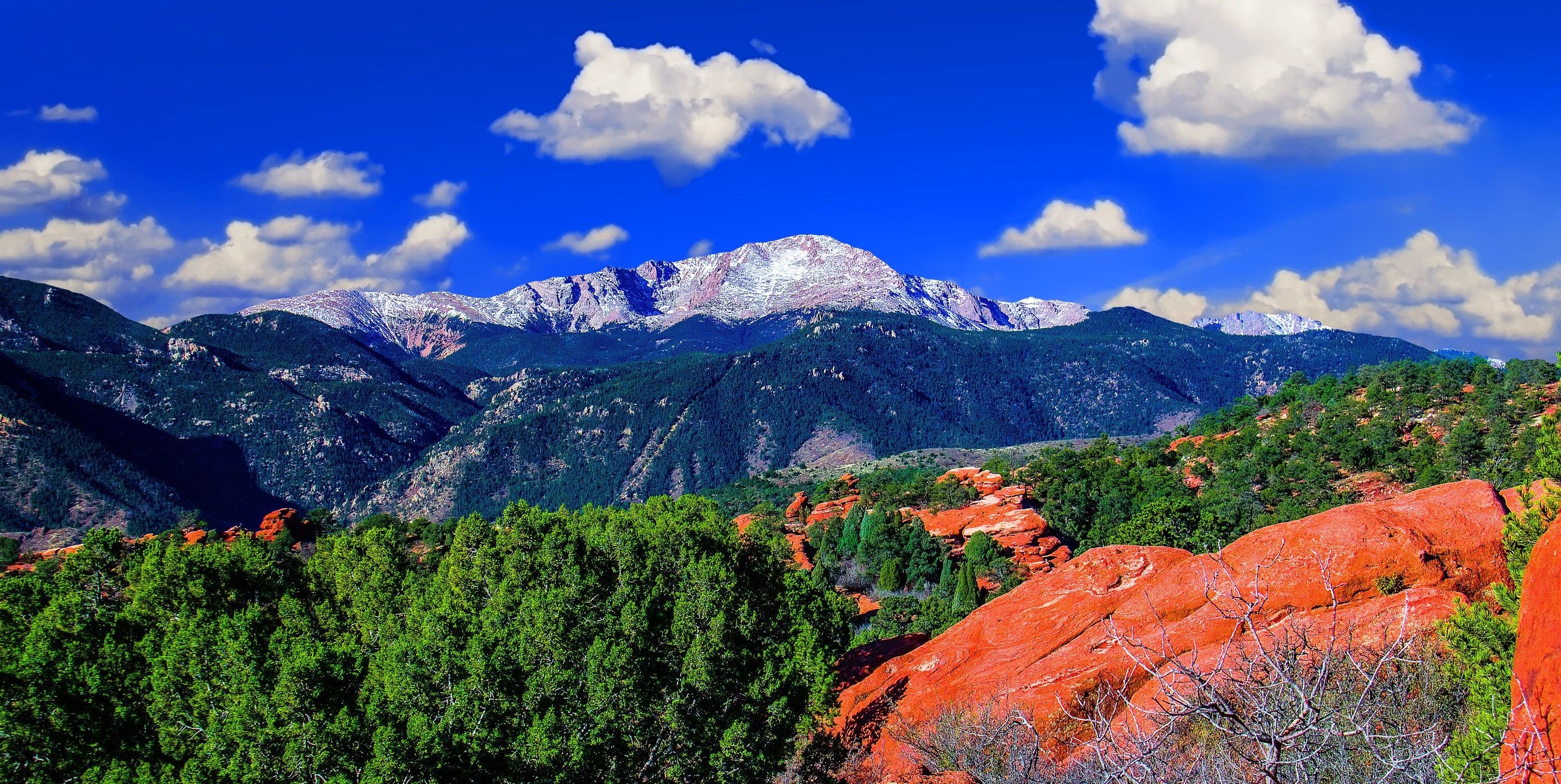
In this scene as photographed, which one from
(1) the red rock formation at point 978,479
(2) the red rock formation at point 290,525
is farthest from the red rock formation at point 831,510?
(2) the red rock formation at point 290,525

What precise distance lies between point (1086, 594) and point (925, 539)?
4997cm

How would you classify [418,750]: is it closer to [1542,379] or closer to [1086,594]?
[1086,594]

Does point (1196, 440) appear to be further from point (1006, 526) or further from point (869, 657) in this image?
point (869, 657)

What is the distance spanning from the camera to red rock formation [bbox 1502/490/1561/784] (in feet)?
41.0

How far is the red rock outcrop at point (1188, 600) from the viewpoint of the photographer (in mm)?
30547

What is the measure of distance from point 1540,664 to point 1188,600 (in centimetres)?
2128

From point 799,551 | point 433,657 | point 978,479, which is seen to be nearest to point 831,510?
point 799,551

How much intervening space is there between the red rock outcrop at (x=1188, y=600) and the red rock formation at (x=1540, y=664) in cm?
1307

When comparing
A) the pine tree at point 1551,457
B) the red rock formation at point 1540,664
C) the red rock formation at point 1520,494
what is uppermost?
the pine tree at point 1551,457

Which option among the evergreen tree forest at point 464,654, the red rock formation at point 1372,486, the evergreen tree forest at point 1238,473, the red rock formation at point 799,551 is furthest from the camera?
the red rock formation at point 799,551

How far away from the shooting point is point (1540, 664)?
13.5 metres

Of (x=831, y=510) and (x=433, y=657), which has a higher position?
(x=433, y=657)

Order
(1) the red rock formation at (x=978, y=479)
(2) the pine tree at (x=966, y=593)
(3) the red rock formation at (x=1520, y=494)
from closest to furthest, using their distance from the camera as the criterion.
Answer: (3) the red rock formation at (x=1520, y=494) < (2) the pine tree at (x=966, y=593) < (1) the red rock formation at (x=978, y=479)

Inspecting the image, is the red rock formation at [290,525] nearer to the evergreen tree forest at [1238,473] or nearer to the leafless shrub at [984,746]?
the evergreen tree forest at [1238,473]
